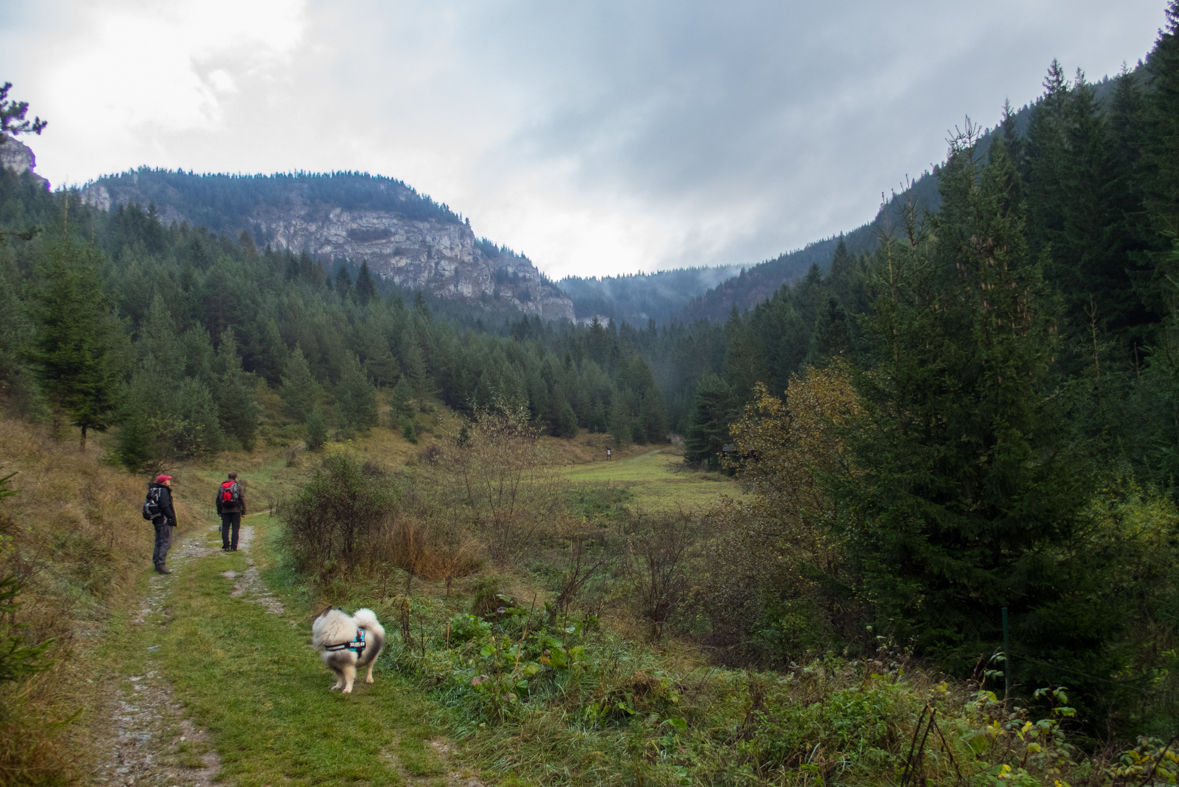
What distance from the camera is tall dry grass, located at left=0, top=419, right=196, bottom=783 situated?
11.8 feet

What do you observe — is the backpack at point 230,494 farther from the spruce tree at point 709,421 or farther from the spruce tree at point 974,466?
the spruce tree at point 709,421

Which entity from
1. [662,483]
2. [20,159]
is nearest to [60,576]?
[662,483]

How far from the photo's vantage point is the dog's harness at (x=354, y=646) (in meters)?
5.78

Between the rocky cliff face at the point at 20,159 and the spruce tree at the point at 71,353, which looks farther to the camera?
the rocky cliff face at the point at 20,159

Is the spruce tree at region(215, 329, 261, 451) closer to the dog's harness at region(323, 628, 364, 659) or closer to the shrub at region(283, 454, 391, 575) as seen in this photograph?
the shrub at region(283, 454, 391, 575)

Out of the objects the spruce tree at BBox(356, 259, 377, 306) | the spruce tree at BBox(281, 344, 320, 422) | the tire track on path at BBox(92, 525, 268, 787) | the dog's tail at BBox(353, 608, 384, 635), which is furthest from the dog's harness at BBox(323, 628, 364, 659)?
the spruce tree at BBox(356, 259, 377, 306)

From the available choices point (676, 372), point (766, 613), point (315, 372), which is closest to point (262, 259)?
point (315, 372)

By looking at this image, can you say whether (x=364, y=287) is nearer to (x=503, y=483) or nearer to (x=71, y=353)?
(x=71, y=353)

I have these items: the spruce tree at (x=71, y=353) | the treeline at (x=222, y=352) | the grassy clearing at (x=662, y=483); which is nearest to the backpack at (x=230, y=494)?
the treeline at (x=222, y=352)

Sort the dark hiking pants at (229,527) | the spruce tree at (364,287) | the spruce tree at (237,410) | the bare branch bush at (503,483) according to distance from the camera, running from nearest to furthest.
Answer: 1. the dark hiking pants at (229,527)
2. the bare branch bush at (503,483)
3. the spruce tree at (237,410)
4. the spruce tree at (364,287)

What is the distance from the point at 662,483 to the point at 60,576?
34113 mm

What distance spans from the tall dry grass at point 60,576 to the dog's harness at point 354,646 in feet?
6.16

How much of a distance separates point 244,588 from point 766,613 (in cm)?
963

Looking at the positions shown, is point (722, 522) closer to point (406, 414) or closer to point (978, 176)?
point (978, 176)
